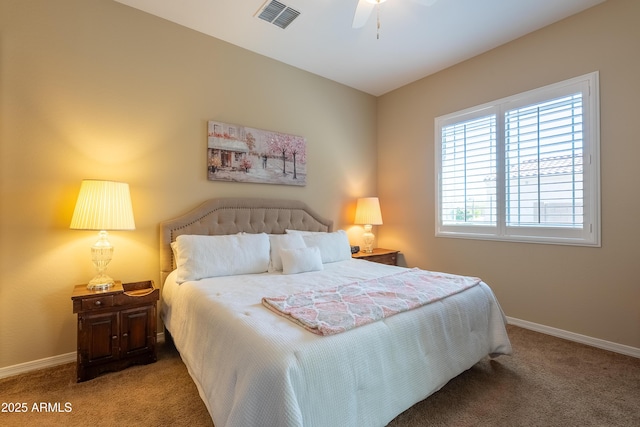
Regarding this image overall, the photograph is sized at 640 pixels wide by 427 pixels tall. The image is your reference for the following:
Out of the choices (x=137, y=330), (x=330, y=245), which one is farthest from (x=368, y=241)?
(x=137, y=330)

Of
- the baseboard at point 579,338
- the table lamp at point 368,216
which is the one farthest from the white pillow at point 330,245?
the baseboard at point 579,338

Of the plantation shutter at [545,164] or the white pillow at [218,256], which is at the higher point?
the plantation shutter at [545,164]

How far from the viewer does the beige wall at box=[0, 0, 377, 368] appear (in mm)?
2131

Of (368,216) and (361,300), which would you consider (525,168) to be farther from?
(361,300)

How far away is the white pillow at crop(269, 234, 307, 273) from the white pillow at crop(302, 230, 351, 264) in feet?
0.46

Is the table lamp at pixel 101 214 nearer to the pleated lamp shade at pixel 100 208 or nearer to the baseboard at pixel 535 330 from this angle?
the pleated lamp shade at pixel 100 208

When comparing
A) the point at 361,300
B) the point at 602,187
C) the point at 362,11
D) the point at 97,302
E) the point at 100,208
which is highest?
the point at 362,11

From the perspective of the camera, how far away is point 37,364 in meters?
2.20

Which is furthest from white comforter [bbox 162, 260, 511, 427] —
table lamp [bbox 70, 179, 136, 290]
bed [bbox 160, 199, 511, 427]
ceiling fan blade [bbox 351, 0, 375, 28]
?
ceiling fan blade [bbox 351, 0, 375, 28]

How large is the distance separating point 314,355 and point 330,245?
6.54 ft

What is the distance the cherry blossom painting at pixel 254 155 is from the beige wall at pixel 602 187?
1.65 meters

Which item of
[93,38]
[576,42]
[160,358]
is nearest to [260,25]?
[93,38]

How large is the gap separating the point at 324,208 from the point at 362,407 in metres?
2.71

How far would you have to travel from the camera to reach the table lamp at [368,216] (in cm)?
392
